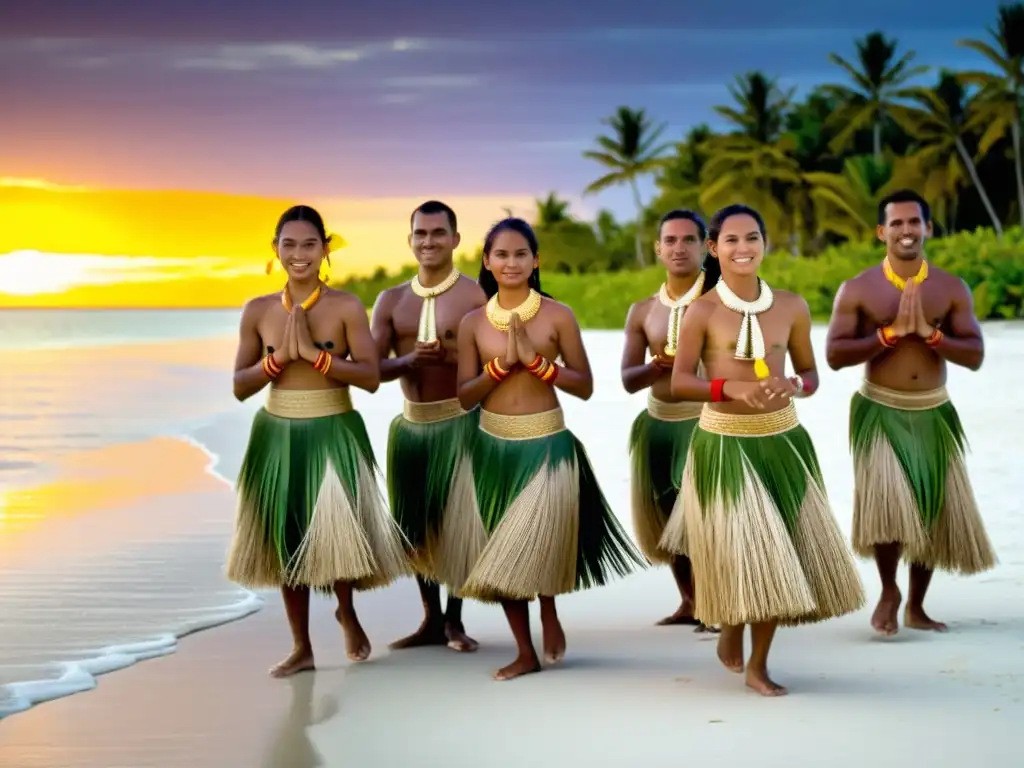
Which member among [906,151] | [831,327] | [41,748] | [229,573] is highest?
[906,151]

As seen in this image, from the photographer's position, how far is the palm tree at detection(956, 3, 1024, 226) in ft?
141

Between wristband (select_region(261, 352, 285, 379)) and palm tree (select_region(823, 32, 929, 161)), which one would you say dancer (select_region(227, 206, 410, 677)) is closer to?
wristband (select_region(261, 352, 285, 379))

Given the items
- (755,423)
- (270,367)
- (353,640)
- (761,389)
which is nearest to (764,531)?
(755,423)

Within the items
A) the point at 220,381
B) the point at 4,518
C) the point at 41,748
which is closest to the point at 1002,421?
the point at 4,518

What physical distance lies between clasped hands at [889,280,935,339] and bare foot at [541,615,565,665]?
5.55ft

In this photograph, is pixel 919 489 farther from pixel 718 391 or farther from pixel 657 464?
pixel 718 391

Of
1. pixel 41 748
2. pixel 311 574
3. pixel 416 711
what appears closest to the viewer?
pixel 41 748

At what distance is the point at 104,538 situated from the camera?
9023mm

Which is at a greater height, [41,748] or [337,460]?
[337,460]

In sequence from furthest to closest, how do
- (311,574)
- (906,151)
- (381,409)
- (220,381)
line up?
(906,151), (220,381), (381,409), (311,574)

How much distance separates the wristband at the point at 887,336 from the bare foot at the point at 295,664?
2.44 metres

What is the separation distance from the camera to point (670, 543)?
591 centimetres

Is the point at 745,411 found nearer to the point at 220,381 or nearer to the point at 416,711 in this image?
the point at 416,711

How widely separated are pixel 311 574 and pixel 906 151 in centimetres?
4689
